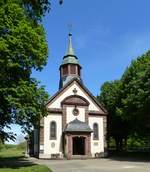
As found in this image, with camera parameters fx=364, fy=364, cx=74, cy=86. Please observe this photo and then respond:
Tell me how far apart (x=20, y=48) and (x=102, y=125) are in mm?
24275

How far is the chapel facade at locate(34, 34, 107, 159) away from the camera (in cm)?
4512

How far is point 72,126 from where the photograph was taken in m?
45.6

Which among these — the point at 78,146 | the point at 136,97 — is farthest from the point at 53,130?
the point at 136,97

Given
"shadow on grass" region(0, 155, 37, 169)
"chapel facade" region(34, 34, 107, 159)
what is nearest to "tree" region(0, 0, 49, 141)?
"shadow on grass" region(0, 155, 37, 169)

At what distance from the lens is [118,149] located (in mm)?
61969

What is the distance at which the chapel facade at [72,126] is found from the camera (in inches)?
1777

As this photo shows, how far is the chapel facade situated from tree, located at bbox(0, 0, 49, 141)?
15.0 m

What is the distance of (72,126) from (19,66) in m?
19.2

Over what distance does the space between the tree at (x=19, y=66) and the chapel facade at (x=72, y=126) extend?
1498 centimetres

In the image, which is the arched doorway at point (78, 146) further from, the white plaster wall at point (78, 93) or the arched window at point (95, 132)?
the white plaster wall at point (78, 93)

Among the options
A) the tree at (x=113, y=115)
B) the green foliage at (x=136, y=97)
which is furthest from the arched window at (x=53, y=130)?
Result: the tree at (x=113, y=115)

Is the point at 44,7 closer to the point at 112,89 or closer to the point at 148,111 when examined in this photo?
the point at 148,111

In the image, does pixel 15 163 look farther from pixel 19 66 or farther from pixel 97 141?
pixel 97 141

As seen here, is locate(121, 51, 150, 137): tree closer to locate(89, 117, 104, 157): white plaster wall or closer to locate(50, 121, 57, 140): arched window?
locate(89, 117, 104, 157): white plaster wall
